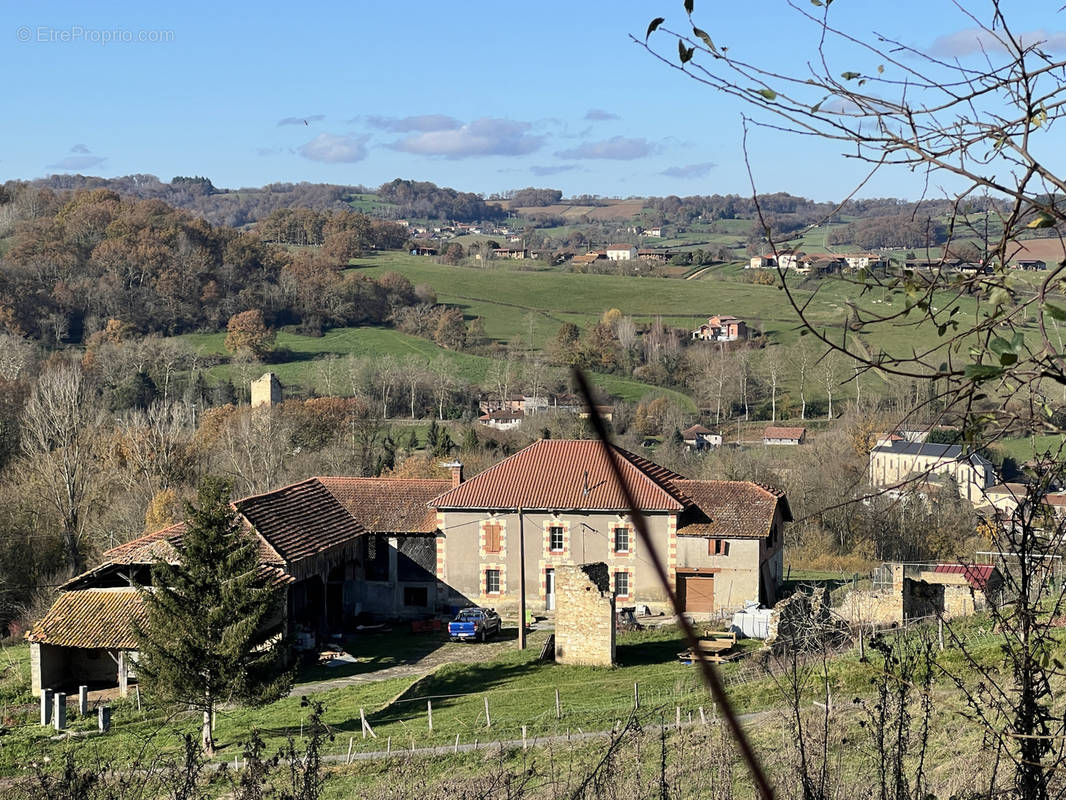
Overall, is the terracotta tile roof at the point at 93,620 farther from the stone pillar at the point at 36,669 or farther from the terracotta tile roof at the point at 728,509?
the terracotta tile roof at the point at 728,509

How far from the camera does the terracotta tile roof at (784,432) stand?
6075cm

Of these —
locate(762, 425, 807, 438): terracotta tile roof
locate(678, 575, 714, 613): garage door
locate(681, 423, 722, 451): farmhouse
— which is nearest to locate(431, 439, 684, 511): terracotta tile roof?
locate(678, 575, 714, 613): garage door

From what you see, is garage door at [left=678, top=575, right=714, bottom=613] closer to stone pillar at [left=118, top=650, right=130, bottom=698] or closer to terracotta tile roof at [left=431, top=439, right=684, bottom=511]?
terracotta tile roof at [left=431, top=439, right=684, bottom=511]

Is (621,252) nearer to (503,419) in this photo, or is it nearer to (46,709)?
(503,419)

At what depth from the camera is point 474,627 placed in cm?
2564

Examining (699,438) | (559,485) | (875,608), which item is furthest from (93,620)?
(699,438)

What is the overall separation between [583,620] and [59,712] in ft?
31.5

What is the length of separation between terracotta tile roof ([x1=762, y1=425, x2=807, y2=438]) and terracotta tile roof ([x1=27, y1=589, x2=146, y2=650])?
4292 cm

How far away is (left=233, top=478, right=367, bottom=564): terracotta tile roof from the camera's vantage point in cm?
2584

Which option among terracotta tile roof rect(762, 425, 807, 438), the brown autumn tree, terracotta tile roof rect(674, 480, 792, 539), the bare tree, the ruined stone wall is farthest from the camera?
the brown autumn tree

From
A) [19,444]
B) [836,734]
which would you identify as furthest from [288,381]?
[836,734]

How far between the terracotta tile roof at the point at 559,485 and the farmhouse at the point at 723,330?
48.6 metres

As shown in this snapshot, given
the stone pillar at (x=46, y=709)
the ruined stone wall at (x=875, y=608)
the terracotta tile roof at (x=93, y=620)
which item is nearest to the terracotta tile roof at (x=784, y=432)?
the ruined stone wall at (x=875, y=608)

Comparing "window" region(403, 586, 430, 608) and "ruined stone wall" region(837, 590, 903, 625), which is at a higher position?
"ruined stone wall" region(837, 590, 903, 625)
